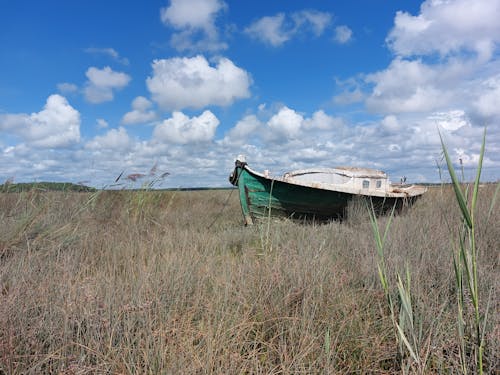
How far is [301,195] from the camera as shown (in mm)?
7750

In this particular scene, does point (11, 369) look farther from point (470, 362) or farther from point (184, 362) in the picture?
point (470, 362)

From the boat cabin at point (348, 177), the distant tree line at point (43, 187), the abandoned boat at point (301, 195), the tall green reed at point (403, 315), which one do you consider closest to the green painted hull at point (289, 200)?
the abandoned boat at point (301, 195)

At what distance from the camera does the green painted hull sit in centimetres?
770

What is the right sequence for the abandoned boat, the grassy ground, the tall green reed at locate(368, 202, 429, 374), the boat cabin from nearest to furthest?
the tall green reed at locate(368, 202, 429, 374), the grassy ground, the abandoned boat, the boat cabin

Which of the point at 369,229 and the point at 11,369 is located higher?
the point at 369,229

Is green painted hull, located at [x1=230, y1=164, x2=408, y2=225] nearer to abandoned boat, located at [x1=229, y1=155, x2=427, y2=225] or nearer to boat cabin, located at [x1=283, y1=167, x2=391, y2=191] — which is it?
abandoned boat, located at [x1=229, y1=155, x2=427, y2=225]

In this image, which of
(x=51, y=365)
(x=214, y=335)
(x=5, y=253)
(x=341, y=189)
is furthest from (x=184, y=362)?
(x=341, y=189)

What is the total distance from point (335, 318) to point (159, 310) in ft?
4.08

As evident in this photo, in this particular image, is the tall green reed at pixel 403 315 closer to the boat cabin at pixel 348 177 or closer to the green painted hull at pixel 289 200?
the green painted hull at pixel 289 200

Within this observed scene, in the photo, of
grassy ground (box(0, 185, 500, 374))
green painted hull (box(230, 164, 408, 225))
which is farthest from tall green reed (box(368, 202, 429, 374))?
green painted hull (box(230, 164, 408, 225))

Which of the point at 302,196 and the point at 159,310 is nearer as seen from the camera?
the point at 159,310

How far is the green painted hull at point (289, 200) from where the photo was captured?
7.70 metres

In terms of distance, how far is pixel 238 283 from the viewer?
109 inches

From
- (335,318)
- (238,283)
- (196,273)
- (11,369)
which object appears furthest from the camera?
(196,273)
